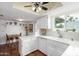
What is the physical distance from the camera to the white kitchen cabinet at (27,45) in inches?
105

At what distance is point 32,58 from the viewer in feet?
2.37

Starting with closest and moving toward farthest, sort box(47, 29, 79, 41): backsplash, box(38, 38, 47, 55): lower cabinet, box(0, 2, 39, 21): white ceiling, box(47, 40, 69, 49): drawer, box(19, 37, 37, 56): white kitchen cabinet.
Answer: box(0, 2, 39, 21): white ceiling < box(47, 40, 69, 49): drawer < box(47, 29, 79, 41): backsplash < box(19, 37, 37, 56): white kitchen cabinet < box(38, 38, 47, 55): lower cabinet

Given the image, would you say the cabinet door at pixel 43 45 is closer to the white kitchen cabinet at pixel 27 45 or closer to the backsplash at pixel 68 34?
the white kitchen cabinet at pixel 27 45

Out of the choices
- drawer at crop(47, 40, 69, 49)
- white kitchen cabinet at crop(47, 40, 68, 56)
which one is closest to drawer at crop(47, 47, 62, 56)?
white kitchen cabinet at crop(47, 40, 68, 56)

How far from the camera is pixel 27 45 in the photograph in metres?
2.85

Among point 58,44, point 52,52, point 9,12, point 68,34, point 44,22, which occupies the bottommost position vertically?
point 52,52

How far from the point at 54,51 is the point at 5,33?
5.13ft

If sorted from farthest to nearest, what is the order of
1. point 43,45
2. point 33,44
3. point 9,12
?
point 33,44, point 43,45, point 9,12

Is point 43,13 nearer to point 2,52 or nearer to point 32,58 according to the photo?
point 2,52

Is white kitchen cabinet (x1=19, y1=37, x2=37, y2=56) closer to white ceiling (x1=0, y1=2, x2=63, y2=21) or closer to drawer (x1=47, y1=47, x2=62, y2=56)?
drawer (x1=47, y1=47, x2=62, y2=56)

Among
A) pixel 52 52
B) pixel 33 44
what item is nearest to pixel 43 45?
Answer: pixel 33 44

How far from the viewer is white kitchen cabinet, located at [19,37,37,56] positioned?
2.67 meters

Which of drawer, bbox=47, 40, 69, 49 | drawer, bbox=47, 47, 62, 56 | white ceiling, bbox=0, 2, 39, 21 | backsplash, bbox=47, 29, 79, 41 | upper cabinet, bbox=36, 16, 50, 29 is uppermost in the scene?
white ceiling, bbox=0, 2, 39, 21

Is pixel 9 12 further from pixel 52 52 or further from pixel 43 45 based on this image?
pixel 52 52
